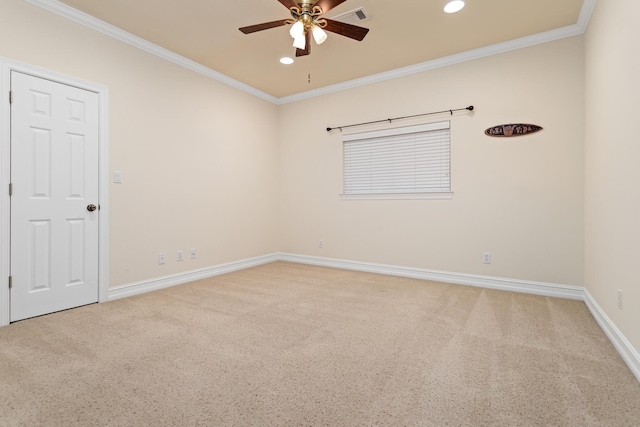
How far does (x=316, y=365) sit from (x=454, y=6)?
132 inches

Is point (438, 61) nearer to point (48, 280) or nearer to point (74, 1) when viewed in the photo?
point (74, 1)

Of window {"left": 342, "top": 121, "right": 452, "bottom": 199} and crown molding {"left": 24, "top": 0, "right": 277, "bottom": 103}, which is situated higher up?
crown molding {"left": 24, "top": 0, "right": 277, "bottom": 103}

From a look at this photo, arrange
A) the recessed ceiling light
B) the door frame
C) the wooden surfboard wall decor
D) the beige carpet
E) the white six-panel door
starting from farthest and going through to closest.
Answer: the wooden surfboard wall decor, the recessed ceiling light, the white six-panel door, the door frame, the beige carpet

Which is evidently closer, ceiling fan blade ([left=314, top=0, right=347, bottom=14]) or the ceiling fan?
ceiling fan blade ([left=314, top=0, right=347, bottom=14])

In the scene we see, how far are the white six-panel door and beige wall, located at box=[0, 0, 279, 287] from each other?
20 cm

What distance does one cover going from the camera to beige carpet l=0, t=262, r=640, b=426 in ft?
4.95

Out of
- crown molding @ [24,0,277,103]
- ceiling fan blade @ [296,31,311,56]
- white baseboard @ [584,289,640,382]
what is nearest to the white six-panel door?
crown molding @ [24,0,277,103]

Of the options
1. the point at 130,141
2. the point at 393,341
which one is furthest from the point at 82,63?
the point at 393,341

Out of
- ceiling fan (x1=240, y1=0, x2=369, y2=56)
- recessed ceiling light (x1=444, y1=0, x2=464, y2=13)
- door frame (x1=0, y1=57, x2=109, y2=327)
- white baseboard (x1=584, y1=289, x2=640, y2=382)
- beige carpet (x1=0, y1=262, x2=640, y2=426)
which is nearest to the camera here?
beige carpet (x1=0, y1=262, x2=640, y2=426)

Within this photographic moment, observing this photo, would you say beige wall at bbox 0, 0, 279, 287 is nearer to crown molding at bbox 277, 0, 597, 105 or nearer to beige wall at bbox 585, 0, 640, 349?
crown molding at bbox 277, 0, 597, 105

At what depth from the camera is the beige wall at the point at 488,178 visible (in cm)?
334

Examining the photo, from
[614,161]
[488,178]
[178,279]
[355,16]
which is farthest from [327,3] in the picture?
[178,279]

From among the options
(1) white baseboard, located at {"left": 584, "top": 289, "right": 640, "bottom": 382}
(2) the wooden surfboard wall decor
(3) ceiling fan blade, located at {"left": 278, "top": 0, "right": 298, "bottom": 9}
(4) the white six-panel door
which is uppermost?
(3) ceiling fan blade, located at {"left": 278, "top": 0, "right": 298, "bottom": 9}

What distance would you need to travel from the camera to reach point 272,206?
18.1ft
